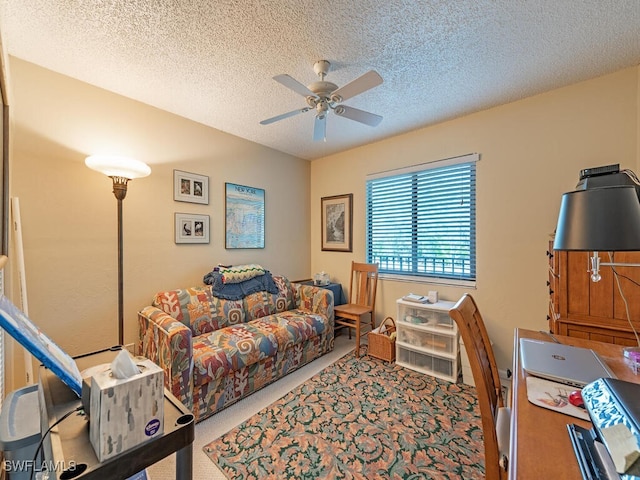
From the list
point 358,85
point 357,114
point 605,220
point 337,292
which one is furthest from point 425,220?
point 605,220

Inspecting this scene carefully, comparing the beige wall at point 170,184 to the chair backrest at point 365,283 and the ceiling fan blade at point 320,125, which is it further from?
the ceiling fan blade at point 320,125

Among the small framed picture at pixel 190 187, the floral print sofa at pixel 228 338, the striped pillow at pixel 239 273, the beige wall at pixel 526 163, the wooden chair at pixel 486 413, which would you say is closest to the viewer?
the wooden chair at pixel 486 413

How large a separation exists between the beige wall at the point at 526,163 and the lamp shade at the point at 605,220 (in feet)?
6.00

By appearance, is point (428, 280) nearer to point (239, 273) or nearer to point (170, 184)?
point (239, 273)

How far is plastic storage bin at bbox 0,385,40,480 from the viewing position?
70 centimetres

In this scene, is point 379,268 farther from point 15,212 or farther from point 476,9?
point 15,212

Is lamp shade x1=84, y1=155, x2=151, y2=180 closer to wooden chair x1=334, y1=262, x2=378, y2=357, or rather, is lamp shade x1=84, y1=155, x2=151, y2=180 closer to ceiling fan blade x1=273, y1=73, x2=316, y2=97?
ceiling fan blade x1=273, y1=73, x2=316, y2=97

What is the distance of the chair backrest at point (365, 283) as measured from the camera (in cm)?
331

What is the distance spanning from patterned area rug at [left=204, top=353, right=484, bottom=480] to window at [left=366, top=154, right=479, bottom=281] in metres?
1.25

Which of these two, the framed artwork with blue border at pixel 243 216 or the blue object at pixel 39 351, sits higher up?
the framed artwork with blue border at pixel 243 216

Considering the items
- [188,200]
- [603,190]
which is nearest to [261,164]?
[188,200]

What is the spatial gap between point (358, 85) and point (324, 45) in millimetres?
353

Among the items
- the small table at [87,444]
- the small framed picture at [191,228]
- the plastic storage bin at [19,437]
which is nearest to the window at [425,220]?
the small framed picture at [191,228]

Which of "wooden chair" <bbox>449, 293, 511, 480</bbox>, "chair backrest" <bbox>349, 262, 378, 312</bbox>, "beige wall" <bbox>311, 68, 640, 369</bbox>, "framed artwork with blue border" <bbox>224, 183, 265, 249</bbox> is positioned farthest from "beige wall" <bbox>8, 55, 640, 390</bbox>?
"wooden chair" <bbox>449, 293, 511, 480</bbox>
